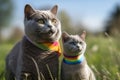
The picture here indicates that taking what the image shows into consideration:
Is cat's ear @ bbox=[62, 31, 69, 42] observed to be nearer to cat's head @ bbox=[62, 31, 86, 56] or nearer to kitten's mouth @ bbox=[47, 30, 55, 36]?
cat's head @ bbox=[62, 31, 86, 56]

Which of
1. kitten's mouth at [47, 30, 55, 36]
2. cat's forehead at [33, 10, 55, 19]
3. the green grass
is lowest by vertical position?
the green grass

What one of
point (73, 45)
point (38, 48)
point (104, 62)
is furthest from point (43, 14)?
point (104, 62)

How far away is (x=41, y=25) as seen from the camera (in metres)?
5.34

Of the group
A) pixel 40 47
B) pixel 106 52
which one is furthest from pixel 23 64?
pixel 106 52

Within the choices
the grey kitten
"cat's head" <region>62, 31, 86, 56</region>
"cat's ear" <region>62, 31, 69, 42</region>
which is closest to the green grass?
the grey kitten

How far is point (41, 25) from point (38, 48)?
1.02ft

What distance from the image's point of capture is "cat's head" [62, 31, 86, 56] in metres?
5.26

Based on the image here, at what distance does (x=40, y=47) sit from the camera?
549cm

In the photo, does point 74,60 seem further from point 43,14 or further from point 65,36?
point 43,14

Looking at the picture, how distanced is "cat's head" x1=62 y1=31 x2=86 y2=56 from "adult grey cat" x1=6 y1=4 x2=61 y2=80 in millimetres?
139

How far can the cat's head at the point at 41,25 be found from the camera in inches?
209

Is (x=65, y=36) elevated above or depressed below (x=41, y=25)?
below

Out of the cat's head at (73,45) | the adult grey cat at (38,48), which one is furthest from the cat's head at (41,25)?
the cat's head at (73,45)

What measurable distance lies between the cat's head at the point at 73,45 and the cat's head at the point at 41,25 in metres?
0.13
